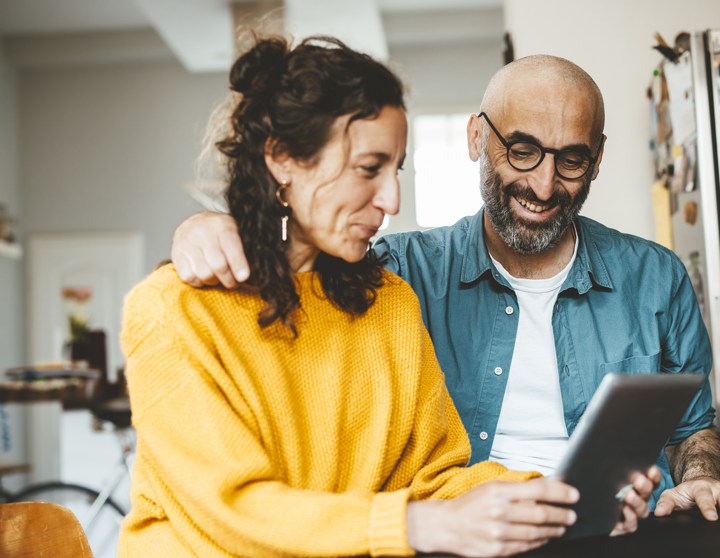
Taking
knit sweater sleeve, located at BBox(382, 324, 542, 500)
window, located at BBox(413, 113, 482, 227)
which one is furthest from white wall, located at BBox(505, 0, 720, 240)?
window, located at BBox(413, 113, 482, 227)

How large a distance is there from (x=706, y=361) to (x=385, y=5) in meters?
3.93

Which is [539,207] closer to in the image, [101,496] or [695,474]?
[695,474]

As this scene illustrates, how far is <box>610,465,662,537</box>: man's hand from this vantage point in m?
0.80

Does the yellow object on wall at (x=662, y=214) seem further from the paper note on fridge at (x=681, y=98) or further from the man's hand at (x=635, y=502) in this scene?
the man's hand at (x=635, y=502)

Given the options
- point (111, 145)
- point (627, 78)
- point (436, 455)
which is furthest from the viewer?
point (111, 145)

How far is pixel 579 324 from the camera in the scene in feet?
4.58

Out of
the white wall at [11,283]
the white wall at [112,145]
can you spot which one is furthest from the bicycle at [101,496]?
the white wall at [112,145]

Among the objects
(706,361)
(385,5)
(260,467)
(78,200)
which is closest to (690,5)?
(706,361)

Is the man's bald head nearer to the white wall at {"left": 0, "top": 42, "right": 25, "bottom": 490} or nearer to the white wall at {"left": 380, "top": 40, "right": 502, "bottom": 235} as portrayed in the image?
the white wall at {"left": 380, "top": 40, "right": 502, "bottom": 235}

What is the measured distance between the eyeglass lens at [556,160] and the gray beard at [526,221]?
4cm

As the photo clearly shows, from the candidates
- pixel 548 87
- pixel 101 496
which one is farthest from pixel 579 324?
pixel 101 496

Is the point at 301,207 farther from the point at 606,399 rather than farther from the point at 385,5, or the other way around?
the point at 385,5

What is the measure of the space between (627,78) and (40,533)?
7.33ft

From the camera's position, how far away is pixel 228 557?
32.0 inches
